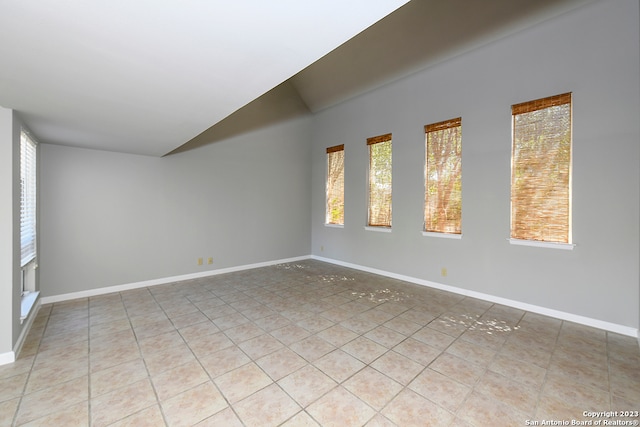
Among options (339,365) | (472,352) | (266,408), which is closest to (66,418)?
(266,408)

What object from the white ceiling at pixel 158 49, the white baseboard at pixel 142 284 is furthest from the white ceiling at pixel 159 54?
the white baseboard at pixel 142 284

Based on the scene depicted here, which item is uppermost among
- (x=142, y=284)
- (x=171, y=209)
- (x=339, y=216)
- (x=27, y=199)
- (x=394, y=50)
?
(x=394, y=50)

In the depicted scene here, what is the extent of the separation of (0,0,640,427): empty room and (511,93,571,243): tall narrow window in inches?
Answer: 0.9

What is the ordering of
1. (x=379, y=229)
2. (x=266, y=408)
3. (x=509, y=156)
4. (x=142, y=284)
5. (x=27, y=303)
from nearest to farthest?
(x=266, y=408) < (x=27, y=303) < (x=509, y=156) < (x=142, y=284) < (x=379, y=229)

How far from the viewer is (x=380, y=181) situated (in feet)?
16.5

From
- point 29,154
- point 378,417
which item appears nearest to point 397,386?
point 378,417

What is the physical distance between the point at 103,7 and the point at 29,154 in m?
3.04

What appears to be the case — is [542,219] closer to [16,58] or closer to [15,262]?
[16,58]

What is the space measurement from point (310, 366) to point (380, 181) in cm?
361

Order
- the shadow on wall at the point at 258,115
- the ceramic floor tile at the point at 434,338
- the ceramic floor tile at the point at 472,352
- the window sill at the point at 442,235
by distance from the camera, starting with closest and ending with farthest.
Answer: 1. the ceramic floor tile at the point at 472,352
2. the ceramic floor tile at the point at 434,338
3. the window sill at the point at 442,235
4. the shadow on wall at the point at 258,115

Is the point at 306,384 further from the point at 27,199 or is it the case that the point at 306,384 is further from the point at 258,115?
the point at 258,115

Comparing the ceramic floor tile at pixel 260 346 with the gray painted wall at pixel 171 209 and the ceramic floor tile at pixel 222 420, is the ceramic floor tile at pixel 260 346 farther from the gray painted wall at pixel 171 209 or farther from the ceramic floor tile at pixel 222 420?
the gray painted wall at pixel 171 209

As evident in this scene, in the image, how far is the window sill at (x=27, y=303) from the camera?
8.88 ft

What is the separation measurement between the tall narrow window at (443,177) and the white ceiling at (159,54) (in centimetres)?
133
